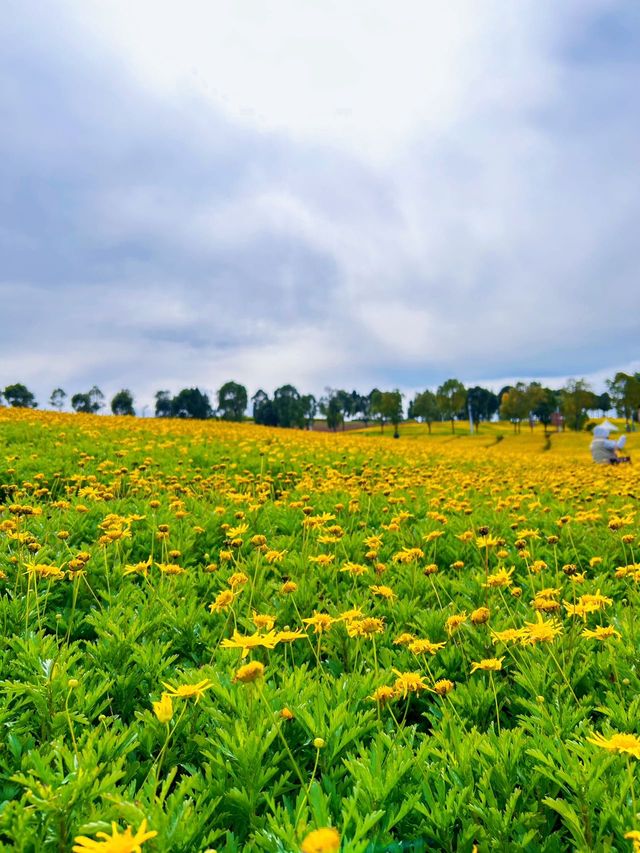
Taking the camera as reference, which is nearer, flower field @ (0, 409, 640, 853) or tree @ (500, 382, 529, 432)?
flower field @ (0, 409, 640, 853)

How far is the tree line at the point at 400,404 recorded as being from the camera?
2698 inches

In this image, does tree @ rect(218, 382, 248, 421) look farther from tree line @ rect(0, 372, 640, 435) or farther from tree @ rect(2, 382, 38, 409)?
tree @ rect(2, 382, 38, 409)

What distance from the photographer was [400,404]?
73312 millimetres

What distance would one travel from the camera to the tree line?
68519 millimetres

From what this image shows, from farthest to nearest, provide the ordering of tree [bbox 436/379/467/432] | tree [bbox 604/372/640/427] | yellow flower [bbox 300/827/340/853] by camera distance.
Answer: tree [bbox 436/379/467/432]
tree [bbox 604/372/640/427]
yellow flower [bbox 300/827/340/853]

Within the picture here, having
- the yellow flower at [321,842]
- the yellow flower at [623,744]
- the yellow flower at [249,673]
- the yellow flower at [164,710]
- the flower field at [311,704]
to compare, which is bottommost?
the flower field at [311,704]

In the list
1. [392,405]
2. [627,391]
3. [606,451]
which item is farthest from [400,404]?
[606,451]

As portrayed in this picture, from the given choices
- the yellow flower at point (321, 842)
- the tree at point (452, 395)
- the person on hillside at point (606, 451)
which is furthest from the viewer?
the tree at point (452, 395)

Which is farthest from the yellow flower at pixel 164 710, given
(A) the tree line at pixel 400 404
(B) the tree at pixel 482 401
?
(B) the tree at pixel 482 401

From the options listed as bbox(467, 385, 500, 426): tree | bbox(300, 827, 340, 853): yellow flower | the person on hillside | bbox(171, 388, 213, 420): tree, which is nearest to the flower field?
bbox(300, 827, 340, 853): yellow flower

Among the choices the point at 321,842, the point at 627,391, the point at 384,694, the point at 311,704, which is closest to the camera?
the point at 321,842

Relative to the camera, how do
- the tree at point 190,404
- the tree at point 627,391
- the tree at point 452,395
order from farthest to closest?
1. the tree at point 190,404
2. the tree at point 452,395
3. the tree at point 627,391

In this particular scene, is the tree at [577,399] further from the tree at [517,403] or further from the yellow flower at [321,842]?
the yellow flower at [321,842]

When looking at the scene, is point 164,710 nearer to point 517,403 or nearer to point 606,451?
point 606,451
